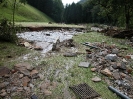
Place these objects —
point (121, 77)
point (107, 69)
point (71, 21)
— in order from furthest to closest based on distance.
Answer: point (71, 21) → point (107, 69) → point (121, 77)

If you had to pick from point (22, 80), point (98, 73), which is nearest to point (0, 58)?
point (22, 80)

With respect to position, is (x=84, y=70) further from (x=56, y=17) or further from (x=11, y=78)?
(x=56, y=17)

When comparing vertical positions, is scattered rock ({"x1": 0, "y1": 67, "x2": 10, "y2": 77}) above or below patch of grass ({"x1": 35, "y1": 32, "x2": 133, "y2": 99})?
above

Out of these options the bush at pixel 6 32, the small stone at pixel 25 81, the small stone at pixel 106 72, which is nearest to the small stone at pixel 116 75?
the small stone at pixel 106 72

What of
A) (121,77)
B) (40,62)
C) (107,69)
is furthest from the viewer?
(40,62)

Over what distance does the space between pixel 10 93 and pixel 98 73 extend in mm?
3364

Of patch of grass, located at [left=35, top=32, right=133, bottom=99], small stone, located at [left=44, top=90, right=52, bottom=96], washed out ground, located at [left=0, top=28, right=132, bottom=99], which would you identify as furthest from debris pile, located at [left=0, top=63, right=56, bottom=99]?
patch of grass, located at [left=35, top=32, right=133, bottom=99]

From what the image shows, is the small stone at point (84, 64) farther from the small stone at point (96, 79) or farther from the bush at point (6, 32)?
the bush at point (6, 32)

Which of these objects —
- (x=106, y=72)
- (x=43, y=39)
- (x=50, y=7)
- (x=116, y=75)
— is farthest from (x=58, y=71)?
(x=50, y=7)

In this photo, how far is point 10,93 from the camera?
4852 mm

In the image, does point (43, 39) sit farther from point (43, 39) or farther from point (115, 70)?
point (115, 70)

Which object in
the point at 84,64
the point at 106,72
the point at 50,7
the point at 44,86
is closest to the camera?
the point at 44,86

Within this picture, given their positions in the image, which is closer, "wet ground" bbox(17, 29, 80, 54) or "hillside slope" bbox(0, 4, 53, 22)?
"wet ground" bbox(17, 29, 80, 54)

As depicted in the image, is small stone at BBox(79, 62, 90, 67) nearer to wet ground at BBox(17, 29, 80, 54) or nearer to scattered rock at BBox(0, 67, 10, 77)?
wet ground at BBox(17, 29, 80, 54)
